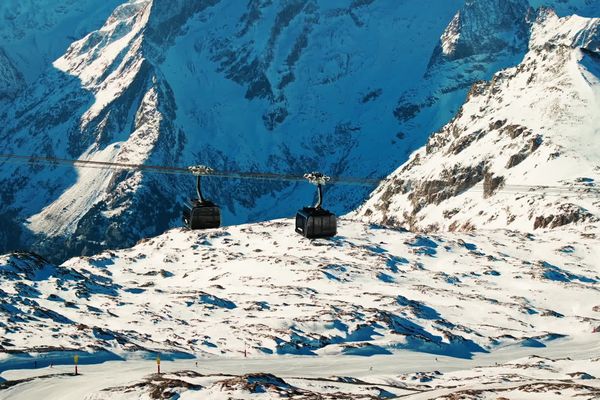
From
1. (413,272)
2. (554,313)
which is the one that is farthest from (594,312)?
(413,272)

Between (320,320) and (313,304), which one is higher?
(313,304)

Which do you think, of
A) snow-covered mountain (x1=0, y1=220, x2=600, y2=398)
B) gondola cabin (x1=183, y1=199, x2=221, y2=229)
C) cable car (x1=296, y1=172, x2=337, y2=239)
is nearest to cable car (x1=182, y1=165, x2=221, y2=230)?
gondola cabin (x1=183, y1=199, x2=221, y2=229)

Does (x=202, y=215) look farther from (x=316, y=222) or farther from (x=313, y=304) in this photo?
(x=313, y=304)

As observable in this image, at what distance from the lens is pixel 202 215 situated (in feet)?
245

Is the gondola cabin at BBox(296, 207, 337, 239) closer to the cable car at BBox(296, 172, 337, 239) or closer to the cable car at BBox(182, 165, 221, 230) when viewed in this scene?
the cable car at BBox(296, 172, 337, 239)

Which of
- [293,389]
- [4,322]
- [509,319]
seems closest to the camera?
[293,389]

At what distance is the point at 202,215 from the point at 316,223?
9.01 meters

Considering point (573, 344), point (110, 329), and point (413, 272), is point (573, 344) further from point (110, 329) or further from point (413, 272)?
point (110, 329)

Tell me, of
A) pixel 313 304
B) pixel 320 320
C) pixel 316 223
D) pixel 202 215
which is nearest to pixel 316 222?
pixel 316 223

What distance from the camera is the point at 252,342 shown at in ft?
418

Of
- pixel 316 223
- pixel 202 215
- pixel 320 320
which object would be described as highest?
pixel 202 215

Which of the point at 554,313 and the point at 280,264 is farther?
the point at 280,264

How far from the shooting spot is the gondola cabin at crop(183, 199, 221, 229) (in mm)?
74750

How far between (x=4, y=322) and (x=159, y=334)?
2127cm
